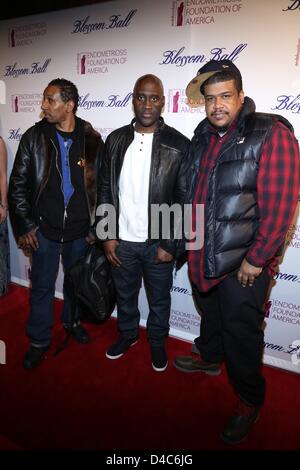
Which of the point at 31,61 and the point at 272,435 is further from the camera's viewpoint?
the point at 31,61

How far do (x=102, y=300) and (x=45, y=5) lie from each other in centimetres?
255

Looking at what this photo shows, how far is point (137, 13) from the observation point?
7.94 ft

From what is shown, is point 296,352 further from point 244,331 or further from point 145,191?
point 145,191

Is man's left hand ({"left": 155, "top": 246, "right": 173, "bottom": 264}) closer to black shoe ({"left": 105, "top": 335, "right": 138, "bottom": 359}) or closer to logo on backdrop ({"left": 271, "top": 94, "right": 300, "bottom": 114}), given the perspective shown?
black shoe ({"left": 105, "top": 335, "right": 138, "bottom": 359})

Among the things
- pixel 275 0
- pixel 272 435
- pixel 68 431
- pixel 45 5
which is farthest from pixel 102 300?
pixel 45 5

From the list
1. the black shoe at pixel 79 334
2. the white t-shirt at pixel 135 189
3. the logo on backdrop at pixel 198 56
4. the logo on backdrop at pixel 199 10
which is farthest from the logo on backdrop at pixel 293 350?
the logo on backdrop at pixel 199 10

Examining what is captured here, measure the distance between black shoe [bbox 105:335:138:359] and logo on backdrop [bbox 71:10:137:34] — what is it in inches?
92.7

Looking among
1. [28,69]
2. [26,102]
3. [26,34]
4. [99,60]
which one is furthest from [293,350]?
[26,34]

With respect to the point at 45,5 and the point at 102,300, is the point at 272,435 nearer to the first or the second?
the point at 102,300

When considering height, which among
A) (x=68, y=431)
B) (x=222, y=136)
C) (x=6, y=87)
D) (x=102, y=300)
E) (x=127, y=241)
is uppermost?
(x=6, y=87)

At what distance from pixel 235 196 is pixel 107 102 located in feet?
5.33

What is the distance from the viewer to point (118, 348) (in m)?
2.53

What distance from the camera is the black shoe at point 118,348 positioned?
251 cm

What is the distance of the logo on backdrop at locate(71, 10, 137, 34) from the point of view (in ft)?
8.13
